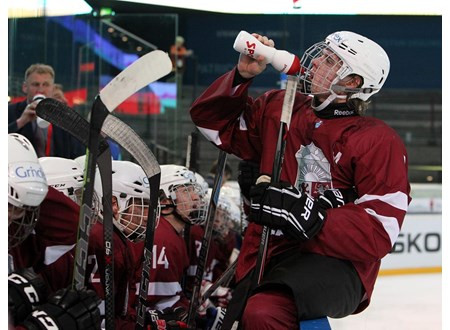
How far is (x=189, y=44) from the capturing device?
550 cm

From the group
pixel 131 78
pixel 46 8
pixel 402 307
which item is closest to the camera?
pixel 131 78

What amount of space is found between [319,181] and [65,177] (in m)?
0.69

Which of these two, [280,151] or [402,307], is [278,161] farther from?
[402,307]

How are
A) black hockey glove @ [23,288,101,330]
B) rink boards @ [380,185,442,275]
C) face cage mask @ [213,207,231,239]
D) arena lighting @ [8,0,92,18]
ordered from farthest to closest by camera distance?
rink boards @ [380,185,442,275]
arena lighting @ [8,0,92,18]
face cage mask @ [213,207,231,239]
black hockey glove @ [23,288,101,330]

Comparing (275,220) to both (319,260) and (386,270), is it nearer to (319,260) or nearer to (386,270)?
(319,260)

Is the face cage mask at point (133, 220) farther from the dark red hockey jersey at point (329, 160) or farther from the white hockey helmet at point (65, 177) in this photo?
the dark red hockey jersey at point (329, 160)

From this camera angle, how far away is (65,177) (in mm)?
2230

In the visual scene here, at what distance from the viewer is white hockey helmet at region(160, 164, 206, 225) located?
2.73 metres

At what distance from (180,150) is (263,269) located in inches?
131

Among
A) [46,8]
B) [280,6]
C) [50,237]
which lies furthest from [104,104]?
[280,6]

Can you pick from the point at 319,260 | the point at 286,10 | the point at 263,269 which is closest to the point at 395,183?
the point at 319,260

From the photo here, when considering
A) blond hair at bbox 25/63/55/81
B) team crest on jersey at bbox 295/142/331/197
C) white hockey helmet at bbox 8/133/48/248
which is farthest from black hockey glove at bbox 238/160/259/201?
blond hair at bbox 25/63/55/81

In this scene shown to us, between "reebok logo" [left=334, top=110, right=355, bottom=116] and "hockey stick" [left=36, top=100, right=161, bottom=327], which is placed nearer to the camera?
"hockey stick" [left=36, top=100, right=161, bottom=327]

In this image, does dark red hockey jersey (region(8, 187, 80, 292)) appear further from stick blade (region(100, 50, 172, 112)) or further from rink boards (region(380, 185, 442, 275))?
rink boards (region(380, 185, 442, 275))
